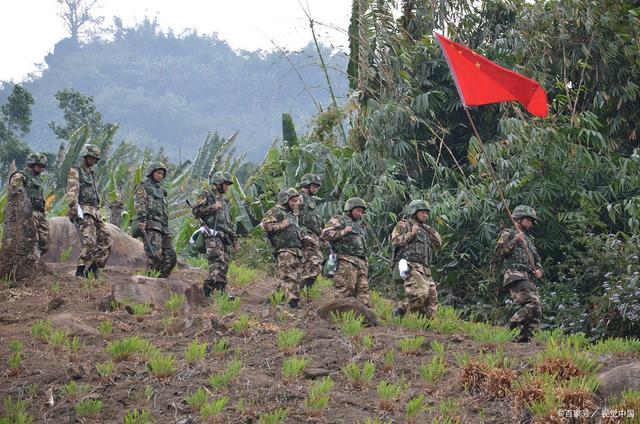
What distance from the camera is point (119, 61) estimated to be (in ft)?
258

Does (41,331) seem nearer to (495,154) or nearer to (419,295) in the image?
(419,295)

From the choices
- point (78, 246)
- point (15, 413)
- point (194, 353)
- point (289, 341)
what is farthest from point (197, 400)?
point (78, 246)

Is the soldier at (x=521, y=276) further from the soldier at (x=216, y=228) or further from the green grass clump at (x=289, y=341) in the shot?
the soldier at (x=216, y=228)

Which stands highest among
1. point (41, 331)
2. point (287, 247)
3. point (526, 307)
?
point (287, 247)

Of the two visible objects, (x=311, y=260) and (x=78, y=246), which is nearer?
(x=311, y=260)

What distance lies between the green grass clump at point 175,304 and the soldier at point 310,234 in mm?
1881

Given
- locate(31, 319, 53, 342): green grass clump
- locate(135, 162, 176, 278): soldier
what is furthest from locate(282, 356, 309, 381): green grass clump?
locate(135, 162, 176, 278): soldier

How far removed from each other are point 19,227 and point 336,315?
5.03 m

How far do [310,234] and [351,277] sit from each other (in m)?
1.00

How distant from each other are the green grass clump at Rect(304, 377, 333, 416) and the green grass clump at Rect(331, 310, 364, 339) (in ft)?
5.67

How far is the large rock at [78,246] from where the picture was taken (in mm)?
15703

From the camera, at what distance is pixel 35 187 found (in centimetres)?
1322

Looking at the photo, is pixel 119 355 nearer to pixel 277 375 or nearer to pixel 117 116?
pixel 277 375

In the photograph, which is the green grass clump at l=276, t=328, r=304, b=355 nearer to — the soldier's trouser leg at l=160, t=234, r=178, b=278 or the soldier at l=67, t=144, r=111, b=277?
the soldier's trouser leg at l=160, t=234, r=178, b=278
